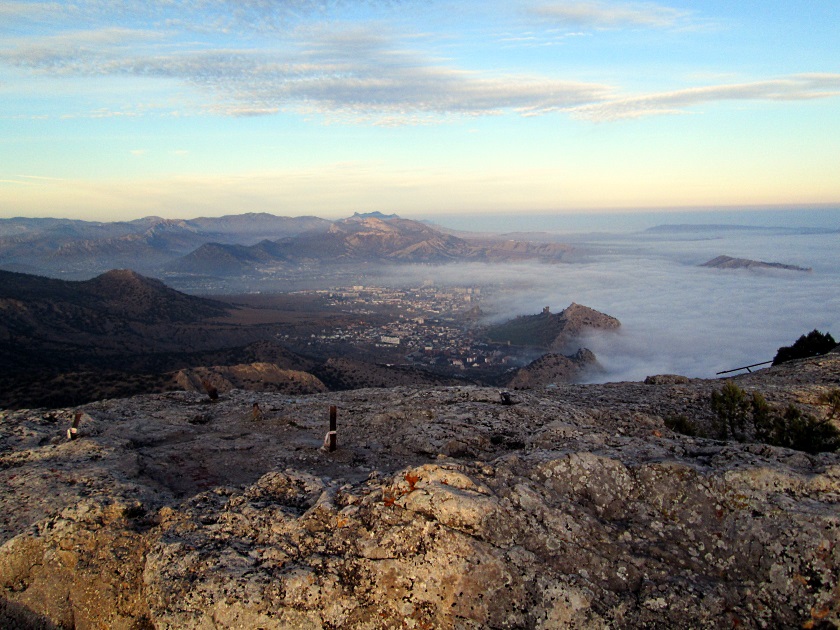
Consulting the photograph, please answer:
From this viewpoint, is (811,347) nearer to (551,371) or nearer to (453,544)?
(453,544)

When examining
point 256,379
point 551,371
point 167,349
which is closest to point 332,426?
point 256,379

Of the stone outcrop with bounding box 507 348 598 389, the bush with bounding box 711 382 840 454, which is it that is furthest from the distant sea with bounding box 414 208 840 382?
the bush with bounding box 711 382 840 454

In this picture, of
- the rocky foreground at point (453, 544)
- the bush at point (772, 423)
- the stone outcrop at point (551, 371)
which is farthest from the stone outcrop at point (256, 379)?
the rocky foreground at point (453, 544)

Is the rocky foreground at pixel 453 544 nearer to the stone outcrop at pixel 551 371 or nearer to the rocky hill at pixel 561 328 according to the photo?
the stone outcrop at pixel 551 371

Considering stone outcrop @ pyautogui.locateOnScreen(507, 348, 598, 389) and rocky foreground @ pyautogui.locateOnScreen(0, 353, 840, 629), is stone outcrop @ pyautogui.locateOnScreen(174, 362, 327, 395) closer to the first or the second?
stone outcrop @ pyautogui.locateOnScreen(507, 348, 598, 389)

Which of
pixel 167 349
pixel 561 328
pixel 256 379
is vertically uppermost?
pixel 256 379

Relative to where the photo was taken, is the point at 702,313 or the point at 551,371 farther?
A: the point at 702,313
